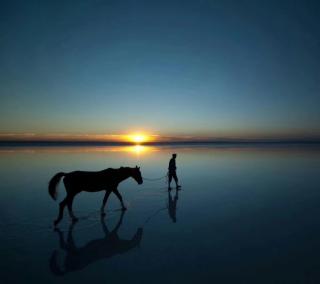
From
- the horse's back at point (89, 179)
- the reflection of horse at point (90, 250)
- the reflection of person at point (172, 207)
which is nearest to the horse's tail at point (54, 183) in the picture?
the horse's back at point (89, 179)

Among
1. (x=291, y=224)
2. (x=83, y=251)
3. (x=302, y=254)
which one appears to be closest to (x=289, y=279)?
(x=302, y=254)

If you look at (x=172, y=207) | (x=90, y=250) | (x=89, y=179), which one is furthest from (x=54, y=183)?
(x=172, y=207)

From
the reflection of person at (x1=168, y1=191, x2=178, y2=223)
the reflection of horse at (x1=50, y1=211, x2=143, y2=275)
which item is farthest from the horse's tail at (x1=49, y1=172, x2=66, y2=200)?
the reflection of person at (x1=168, y1=191, x2=178, y2=223)

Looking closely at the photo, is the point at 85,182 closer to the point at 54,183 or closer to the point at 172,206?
the point at 54,183

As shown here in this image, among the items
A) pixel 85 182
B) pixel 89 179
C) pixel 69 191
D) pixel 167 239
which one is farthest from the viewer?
pixel 89 179

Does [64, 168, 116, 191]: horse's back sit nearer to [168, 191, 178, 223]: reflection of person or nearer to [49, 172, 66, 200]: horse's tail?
[49, 172, 66, 200]: horse's tail

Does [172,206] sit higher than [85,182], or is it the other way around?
[85,182]

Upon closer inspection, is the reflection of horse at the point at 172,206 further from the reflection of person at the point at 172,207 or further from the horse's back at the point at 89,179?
the horse's back at the point at 89,179

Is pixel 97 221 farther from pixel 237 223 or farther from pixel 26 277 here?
pixel 237 223

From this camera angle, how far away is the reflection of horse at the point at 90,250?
5.93 metres

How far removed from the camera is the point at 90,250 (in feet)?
22.1

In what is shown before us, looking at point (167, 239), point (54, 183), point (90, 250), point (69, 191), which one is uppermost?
point (54, 183)

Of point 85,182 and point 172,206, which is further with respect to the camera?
point 172,206

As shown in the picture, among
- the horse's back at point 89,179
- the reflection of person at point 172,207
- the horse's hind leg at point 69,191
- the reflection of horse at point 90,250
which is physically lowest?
the reflection of horse at point 90,250
